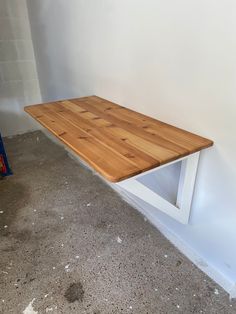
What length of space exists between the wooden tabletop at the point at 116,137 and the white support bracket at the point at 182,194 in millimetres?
105

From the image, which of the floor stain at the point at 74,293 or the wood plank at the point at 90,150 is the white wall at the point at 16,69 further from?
the floor stain at the point at 74,293

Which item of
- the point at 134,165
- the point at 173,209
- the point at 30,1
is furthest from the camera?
the point at 30,1

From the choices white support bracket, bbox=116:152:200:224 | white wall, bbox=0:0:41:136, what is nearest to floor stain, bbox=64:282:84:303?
white support bracket, bbox=116:152:200:224

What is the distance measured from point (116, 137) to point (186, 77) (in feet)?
1.42

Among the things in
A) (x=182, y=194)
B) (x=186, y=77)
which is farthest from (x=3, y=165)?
(x=186, y=77)

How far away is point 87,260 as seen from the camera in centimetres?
145

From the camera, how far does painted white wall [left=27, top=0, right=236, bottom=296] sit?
1019mm

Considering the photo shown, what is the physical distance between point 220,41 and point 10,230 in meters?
1.62

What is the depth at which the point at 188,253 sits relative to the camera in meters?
1.46

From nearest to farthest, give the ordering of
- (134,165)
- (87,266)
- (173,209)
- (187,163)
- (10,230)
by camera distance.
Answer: (134,165) < (187,163) < (173,209) < (87,266) < (10,230)

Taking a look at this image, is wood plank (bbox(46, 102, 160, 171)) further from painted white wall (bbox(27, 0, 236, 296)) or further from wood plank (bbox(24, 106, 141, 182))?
painted white wall (bbox(27, 0, 236, 296))

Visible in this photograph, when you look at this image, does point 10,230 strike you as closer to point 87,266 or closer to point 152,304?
point 87,266

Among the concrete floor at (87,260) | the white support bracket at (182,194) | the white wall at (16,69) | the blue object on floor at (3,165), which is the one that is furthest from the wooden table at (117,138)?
the white wall at (16,69)

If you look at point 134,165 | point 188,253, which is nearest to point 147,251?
point 188,253
